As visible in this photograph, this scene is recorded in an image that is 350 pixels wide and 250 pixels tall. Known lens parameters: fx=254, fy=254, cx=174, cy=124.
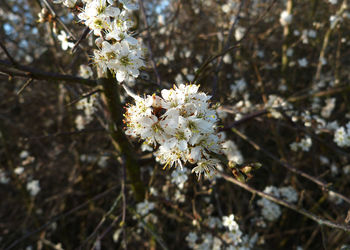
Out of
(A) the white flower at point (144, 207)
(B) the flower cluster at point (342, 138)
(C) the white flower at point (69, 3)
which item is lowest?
(B) the flower cluster at point (342, 138)

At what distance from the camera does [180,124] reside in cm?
97

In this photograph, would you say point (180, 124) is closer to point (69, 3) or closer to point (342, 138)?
point (69, 3)

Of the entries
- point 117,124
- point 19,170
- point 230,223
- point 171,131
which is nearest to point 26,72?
point 117,124

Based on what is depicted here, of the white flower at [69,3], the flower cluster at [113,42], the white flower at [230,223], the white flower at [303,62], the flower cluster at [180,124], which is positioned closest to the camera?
the flower cluster at [180,124]

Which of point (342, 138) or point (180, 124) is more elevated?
point (180, 124)

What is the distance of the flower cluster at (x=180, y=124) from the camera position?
98 cm

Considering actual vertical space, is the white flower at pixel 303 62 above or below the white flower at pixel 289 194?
above

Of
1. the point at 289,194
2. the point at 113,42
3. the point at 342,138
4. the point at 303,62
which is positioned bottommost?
the point at 289,194

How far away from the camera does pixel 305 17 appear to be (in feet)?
15.2

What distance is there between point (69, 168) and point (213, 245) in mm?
2464

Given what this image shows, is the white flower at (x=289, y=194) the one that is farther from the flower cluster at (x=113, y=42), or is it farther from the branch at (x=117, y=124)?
the flower cluster at (x=113, y=42)

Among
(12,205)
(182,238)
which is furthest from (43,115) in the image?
(182,238)

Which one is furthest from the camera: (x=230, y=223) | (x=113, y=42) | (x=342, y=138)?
(x=342, y=138)

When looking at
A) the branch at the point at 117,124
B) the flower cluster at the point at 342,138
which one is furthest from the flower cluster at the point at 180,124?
the flower cluster at the point at 342,138
